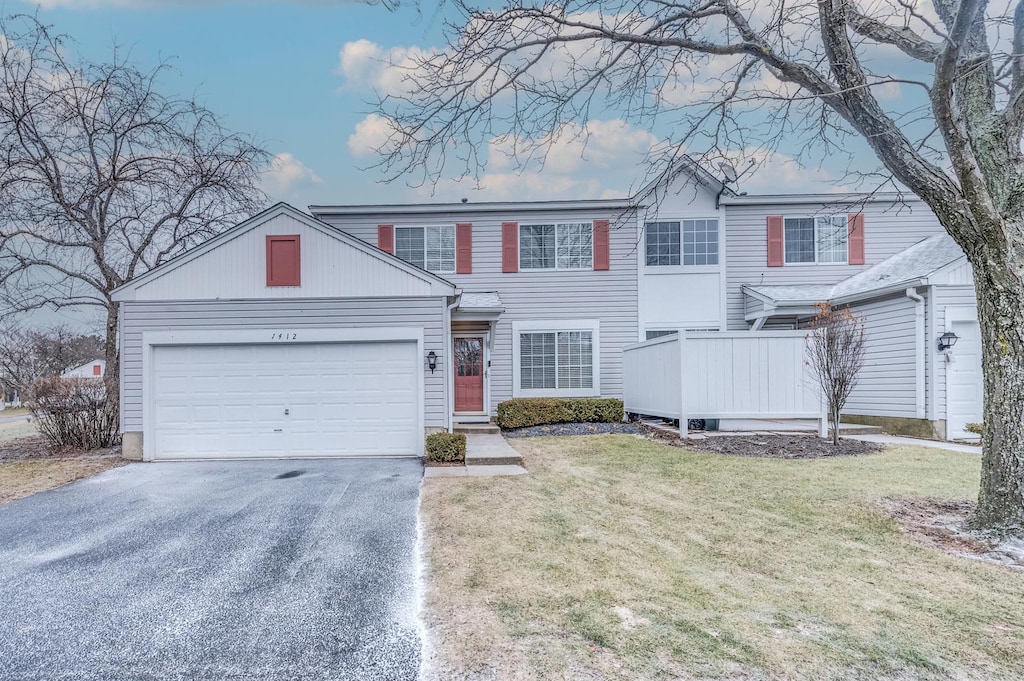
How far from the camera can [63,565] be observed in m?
4.69

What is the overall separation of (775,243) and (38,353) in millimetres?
24217

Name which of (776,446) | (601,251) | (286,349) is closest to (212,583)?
(286,349)

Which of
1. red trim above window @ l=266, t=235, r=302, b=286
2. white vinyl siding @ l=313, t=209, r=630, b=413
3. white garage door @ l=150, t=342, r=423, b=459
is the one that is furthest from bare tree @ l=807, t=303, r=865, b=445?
red trim above window @ l=266, t=235, r=302, b=286

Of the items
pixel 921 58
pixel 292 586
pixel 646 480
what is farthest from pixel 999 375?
pixel 292 586

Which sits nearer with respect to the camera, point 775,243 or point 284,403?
point 284,403

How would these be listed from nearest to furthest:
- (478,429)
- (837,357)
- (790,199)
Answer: (837,357) < (478,429) < (790,199)

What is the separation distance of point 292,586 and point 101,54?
13221 mm

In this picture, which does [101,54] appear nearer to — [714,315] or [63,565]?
[63,565]

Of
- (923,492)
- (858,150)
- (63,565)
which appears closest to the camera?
(63,565)

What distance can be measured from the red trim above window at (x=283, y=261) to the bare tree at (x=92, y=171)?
4.69 metres

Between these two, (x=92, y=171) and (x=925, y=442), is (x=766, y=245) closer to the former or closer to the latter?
(x=925, y=442)

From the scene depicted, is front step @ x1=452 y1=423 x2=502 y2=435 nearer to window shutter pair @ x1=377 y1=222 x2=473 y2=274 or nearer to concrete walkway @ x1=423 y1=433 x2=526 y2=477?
concrete walkway @ x1=423 y1=433 x2=526 y2=477

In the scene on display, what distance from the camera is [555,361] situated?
14.0 metres

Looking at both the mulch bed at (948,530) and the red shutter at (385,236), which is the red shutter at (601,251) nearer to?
the red shutter at (385,236)
